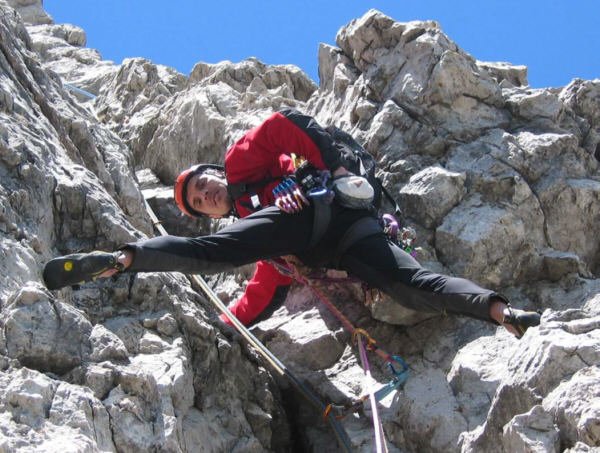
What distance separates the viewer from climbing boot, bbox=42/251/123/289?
4.99 metres

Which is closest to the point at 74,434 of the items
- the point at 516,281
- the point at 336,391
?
the point at 336,391

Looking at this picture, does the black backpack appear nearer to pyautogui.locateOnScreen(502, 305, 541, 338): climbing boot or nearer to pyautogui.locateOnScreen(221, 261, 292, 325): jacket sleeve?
pyautogui.locateOnScreen(221, 261, 292, 325): jacket sleeve

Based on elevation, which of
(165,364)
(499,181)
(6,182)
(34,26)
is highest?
(34,26)

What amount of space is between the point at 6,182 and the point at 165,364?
2.01 meters

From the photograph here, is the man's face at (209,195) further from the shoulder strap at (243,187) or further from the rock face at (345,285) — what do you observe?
the rock face at (345,285)

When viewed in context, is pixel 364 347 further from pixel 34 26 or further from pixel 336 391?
pixel 34 26

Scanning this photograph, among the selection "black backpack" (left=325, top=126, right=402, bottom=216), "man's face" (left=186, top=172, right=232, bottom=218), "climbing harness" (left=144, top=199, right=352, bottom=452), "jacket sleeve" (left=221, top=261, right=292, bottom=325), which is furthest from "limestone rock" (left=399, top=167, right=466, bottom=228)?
"climbing harness" (left=144, top=199, right=352, bottom=452)

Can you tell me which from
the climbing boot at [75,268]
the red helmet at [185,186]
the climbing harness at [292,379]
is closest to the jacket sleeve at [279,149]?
the red helmet at [185,186]

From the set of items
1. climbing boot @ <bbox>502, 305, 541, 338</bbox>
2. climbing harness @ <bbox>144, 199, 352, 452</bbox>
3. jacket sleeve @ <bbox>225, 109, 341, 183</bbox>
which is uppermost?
jacket sleeve @ <bbox>225, 109, 341, 183</bbox>

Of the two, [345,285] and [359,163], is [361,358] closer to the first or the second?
[345,285]

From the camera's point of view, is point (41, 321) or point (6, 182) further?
point (6, 182)

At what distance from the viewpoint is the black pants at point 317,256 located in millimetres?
5371

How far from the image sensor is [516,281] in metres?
7.21

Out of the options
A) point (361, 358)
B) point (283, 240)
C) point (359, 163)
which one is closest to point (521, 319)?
point (361, 358)
